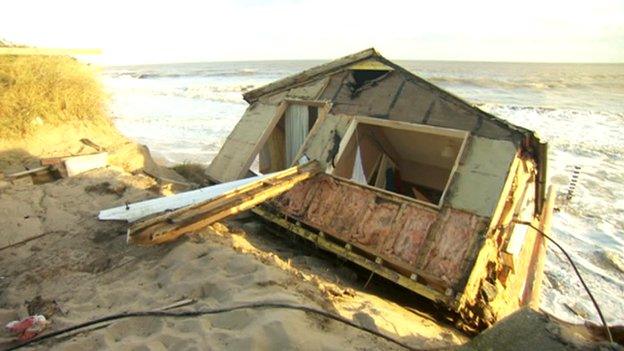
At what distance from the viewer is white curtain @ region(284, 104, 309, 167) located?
853 cm

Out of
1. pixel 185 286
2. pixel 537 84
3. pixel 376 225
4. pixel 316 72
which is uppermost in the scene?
pixel 537 84

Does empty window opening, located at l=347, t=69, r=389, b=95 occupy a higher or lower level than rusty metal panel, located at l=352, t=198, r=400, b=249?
higher

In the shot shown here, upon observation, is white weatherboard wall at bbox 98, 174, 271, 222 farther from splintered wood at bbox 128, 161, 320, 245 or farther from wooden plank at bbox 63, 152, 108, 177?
wooden plank at bbox 63, 152, 108, 177

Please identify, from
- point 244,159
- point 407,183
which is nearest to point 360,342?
point 244,159

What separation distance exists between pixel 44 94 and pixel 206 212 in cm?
881

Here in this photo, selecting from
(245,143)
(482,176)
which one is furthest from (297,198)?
(482,176)

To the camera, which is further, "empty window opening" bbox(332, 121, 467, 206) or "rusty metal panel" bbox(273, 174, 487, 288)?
"empty window opening" bbox(332, 121, 467, 206)

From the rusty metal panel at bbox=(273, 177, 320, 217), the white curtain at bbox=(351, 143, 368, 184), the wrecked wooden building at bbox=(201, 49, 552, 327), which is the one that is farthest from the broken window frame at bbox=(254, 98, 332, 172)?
the white curtain at bbox=(351, 143, 368, 184)

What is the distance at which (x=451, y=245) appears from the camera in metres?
5.31

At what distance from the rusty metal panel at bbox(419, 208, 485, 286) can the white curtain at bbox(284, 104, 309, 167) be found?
3.89 m

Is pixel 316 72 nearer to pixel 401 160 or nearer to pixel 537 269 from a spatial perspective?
pixel 401 160

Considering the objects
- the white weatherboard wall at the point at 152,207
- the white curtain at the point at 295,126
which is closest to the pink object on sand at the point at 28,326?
the white weatherboard wall at the point at 152,207

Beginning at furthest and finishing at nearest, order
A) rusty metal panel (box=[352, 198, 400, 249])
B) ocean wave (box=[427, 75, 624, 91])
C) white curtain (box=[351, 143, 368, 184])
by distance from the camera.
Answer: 1. ocean wave (box=[427, 75, 624, 91])
2. white curtain (box=[351, 143, 368, 184])
3. rusty metal panel (box=[352, 198, 400, 249])

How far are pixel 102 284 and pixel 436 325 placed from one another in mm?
4090
